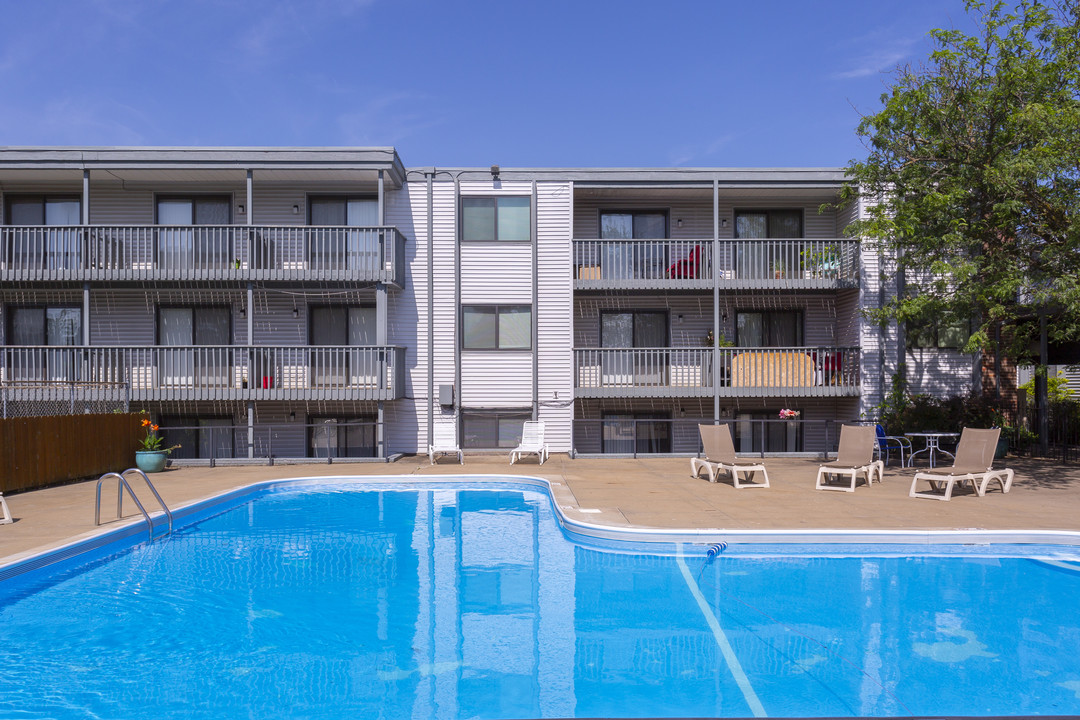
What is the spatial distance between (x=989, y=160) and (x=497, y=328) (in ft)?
36.4

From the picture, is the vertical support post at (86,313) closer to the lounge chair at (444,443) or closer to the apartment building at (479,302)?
the apartment building at (479,302)

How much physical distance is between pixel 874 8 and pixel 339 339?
15479 millimetres

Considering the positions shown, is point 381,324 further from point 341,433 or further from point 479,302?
point 341,433

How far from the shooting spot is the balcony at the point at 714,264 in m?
17.2

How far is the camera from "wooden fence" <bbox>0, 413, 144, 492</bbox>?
1156 centimetres

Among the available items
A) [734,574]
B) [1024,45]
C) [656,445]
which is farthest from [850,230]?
[734,574]

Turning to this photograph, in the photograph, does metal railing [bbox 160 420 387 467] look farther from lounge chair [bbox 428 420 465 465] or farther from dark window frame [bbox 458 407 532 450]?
dark window frame [bbox 458 407 532 450]

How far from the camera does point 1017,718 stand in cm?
341

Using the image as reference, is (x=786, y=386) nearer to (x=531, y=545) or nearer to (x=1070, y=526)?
(x=1070, y=526)

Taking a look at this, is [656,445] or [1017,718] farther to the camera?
[656,445]

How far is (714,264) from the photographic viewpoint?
1708 centimetres

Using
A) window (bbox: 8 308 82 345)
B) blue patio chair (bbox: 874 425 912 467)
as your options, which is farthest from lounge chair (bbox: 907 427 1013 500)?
window (bbox: 8 308 82 345)

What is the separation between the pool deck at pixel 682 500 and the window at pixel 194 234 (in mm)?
5135


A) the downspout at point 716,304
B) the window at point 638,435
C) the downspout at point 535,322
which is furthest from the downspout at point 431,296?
the downspout at point 716,304
